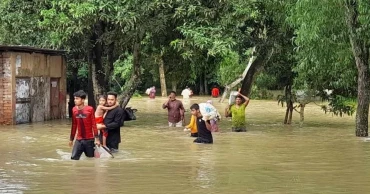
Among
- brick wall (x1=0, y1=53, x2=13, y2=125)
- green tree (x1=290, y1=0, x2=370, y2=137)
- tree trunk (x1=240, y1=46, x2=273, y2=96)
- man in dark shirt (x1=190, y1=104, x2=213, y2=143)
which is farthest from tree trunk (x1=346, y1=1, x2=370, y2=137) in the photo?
brick wall (x1=0, y1=53, x2=13, y2=125)

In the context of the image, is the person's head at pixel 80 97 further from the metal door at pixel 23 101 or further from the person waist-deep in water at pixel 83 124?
the metal door at pixel 23 101

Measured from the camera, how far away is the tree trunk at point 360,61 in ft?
59.0

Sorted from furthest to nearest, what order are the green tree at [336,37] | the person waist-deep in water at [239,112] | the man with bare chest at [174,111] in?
the man with bare chest at [174,111], the person waist-deep in water at [239,112], the green tree at [336,37]

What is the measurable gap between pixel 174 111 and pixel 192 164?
10.1 m

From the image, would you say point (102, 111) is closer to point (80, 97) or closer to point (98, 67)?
point (80, 97)

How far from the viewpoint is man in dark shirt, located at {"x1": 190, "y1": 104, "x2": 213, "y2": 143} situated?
17030mm

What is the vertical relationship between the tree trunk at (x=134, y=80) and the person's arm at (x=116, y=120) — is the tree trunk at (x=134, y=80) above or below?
above

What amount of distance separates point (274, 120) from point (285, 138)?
8.54m

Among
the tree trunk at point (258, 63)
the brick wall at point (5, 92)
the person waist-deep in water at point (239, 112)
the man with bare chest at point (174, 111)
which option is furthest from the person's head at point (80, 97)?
the tree trunk at point (258, 63)

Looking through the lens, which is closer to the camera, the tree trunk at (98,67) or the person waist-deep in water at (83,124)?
the person waist-deep in water at (83,124)

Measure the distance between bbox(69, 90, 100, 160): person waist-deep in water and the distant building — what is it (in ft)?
37.0

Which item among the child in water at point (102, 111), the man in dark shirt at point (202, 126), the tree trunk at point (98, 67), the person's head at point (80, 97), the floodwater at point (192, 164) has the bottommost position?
the floodwater at point (192, 164)

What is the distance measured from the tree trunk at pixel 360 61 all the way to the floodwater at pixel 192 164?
0.63 metres

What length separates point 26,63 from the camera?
2514 cm
